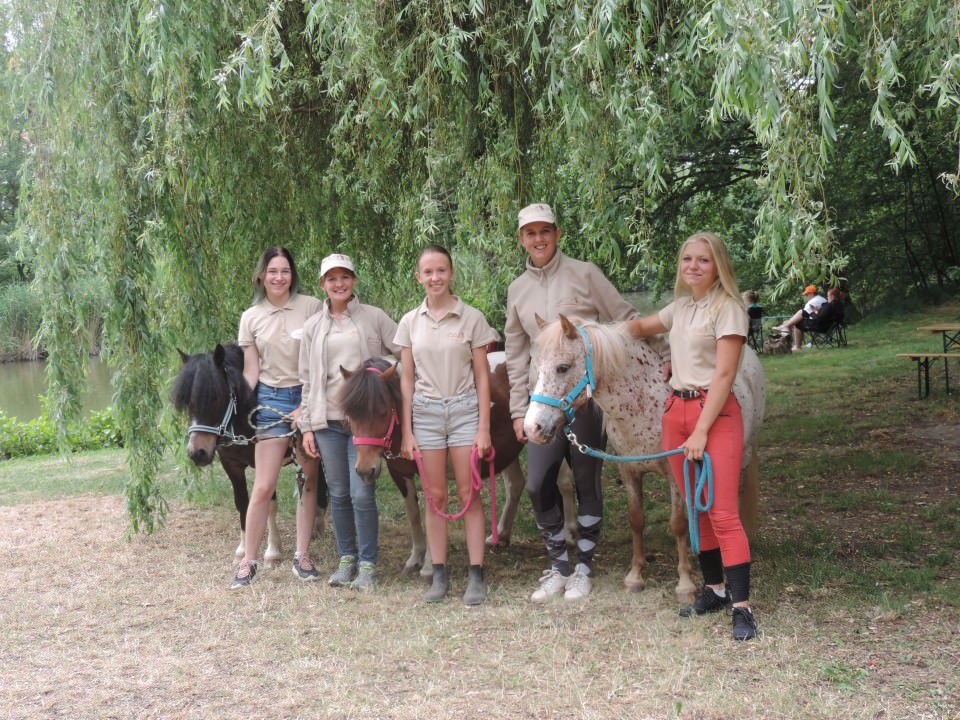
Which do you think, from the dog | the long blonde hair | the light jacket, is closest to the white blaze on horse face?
the long blonde hair

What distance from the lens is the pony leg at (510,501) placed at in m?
5.68

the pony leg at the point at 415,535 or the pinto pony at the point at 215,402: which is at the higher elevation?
the pinto pony at the point at 215,402

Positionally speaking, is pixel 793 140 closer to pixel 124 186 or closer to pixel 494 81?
pixel 494 81

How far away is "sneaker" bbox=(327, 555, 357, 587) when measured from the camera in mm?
4746

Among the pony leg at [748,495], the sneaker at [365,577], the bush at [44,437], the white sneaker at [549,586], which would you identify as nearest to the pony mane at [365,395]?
the sneaker at [365,577]

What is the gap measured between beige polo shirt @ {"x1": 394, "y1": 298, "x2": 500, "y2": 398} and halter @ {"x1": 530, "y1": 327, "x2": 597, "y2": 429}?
0.56 m

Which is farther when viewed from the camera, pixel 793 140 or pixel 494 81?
pixel 494 81

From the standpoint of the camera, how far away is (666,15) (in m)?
3.71

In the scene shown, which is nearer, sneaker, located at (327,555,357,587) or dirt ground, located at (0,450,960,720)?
dirt ground, located at (0,450,960,720)

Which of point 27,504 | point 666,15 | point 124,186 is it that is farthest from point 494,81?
point 27,504

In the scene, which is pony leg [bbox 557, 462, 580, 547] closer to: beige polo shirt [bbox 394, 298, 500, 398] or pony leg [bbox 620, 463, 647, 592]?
pony leg [bbox 620, 463, 647, 592]

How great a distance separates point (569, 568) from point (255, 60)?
122 inches

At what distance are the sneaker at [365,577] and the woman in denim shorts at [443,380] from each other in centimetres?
63

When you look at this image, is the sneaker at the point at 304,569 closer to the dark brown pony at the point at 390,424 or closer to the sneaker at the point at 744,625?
the dark brown pony at the point at 390,424
